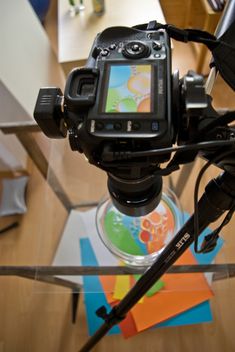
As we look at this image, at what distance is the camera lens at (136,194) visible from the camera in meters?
0.48

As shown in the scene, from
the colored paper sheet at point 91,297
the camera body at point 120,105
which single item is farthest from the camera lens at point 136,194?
the colored paper sheet at point 91,297

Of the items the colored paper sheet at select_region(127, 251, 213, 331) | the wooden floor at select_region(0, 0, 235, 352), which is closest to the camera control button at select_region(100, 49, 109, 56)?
the wooden floor at select_region(0, 0, 235, 352)

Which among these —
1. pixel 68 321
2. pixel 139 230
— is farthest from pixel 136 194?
pixel 68 321

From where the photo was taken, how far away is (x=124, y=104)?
395 mm

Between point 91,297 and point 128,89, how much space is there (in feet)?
3.08

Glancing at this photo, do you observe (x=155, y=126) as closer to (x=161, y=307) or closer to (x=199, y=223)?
(x=199, y=223)

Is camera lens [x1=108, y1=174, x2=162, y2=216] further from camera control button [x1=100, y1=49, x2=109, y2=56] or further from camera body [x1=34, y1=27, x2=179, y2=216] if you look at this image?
camera control button [x1=100, y1=49, x2=109, y2=56]

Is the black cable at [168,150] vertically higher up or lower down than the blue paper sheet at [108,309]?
higher up

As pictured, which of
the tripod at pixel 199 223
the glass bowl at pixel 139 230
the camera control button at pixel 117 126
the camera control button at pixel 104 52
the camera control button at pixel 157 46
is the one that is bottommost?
the glass bowl at pixel 139 230

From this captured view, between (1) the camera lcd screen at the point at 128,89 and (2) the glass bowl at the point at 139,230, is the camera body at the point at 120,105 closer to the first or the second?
(1) the camera lcd screen at the point at 128,89

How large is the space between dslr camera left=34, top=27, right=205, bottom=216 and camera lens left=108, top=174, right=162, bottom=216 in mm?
27

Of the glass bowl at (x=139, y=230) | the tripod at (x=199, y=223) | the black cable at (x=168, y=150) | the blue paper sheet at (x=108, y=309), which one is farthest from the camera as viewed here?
the blue paper sheet at (x=108, y=309)

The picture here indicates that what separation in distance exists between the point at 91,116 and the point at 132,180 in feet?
0.38

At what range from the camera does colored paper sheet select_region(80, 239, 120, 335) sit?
900 millimetres
